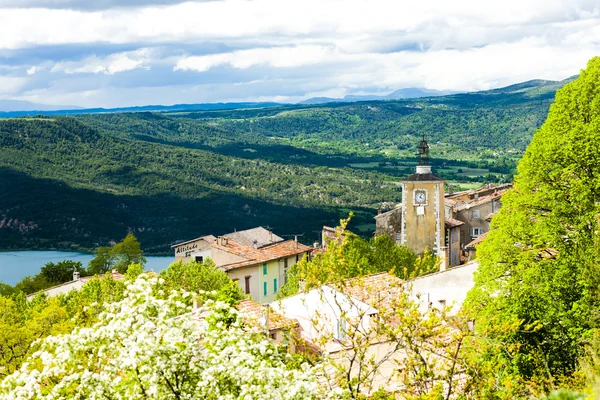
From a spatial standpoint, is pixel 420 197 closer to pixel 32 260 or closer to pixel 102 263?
pixel 102 263

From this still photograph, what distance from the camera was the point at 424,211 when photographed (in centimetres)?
7144

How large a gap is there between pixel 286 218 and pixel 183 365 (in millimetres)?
149450

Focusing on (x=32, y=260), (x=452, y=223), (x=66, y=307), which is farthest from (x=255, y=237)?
(x=32, y=260)

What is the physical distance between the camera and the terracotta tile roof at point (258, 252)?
61.1 m

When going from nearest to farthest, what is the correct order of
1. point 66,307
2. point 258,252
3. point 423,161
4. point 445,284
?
point 445,284, point 66,307, point 258,252, point 423,161

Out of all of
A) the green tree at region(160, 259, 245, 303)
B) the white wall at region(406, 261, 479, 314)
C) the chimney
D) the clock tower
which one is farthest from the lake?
the white wall at region(406, 261, 479, 314)

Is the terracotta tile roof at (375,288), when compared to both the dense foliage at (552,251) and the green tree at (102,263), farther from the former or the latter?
the green tree at (102,263)

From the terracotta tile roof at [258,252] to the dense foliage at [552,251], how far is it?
3779cm

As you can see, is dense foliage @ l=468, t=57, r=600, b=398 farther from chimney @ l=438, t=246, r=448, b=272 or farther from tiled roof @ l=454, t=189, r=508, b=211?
tiled roof @ l=454, t=189, r=508, b=211

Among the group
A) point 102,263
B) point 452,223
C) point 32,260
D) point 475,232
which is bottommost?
point 32,260

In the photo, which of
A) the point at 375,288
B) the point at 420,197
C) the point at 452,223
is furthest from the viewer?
the point at 452,223

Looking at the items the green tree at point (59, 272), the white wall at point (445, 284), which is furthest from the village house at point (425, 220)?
the green tree at point (59, 272)

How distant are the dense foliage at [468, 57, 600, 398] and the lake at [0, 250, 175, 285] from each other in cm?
9573

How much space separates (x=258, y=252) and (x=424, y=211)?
51.8 feet
